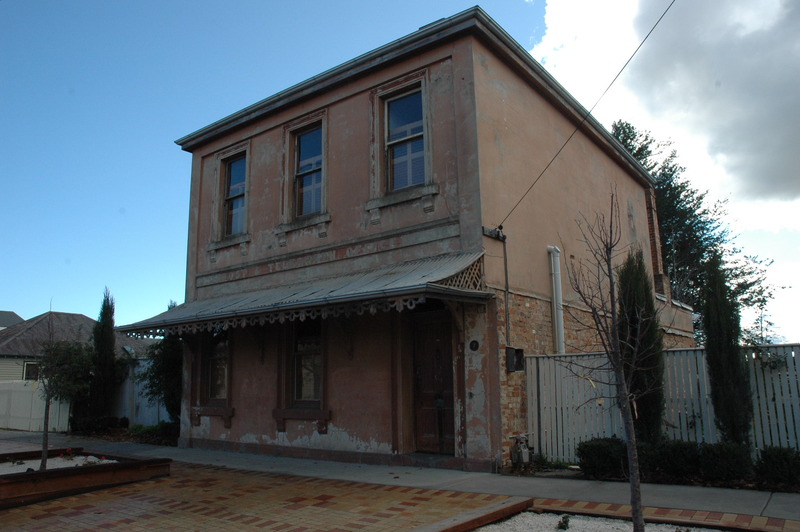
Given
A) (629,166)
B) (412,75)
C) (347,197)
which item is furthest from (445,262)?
(629,166)

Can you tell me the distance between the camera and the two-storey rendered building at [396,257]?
29.5 ft

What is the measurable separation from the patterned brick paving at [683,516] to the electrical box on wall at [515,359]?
275 centimetres

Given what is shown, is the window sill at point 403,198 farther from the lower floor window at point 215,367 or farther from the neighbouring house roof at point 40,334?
the neighbouring house roof at point 40,334

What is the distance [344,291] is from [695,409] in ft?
→ 16.9

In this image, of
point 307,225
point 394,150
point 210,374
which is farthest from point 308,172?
point 210,374

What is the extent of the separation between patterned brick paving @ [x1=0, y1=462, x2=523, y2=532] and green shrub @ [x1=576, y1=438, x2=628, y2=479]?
71.9 inches

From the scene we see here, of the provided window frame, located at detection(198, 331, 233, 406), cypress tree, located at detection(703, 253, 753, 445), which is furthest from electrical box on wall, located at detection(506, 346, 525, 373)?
window frame, located at detection(198, 331, 233, 406)

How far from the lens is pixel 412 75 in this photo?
1041cm

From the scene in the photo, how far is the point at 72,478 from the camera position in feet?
25.3

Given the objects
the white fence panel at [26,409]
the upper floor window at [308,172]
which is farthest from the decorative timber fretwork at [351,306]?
the white fence panel at [26,409]

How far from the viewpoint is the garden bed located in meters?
7.05

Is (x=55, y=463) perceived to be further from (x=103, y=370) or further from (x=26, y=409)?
(x=26, y=409)

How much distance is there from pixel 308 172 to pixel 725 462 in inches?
346

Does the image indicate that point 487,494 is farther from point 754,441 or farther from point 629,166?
point 629,166
